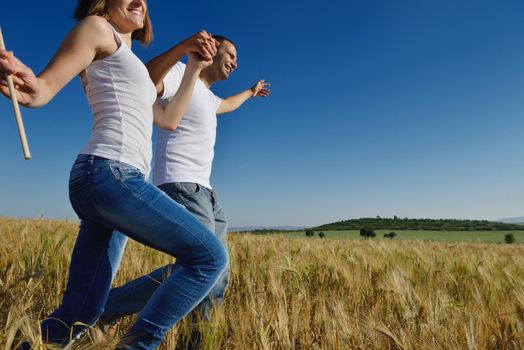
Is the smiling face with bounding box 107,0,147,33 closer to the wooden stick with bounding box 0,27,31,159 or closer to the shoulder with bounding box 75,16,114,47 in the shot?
the shoulder with bounding box 75,16,114,47

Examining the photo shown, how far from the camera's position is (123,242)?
1.64 metres

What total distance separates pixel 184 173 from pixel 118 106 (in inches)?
26.1

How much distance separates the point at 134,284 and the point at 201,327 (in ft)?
1.69

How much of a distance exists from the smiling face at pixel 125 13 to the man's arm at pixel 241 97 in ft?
3.93

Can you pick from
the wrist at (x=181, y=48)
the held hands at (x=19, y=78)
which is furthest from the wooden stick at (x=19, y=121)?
the wrist at (x=181, y=48)

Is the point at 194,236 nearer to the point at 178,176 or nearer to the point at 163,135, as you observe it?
the point at 178,176

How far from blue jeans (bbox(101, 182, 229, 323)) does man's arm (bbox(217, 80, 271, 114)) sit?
3.04ft

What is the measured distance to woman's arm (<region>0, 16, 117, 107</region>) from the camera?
110cm

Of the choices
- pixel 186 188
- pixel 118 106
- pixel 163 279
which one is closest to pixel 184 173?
pixel 186 188

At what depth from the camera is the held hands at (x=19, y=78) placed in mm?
1045

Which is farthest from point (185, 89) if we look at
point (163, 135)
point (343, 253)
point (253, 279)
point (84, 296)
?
point (343, 253)

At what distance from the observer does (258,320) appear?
165cm

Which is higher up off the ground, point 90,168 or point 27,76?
point 27,76

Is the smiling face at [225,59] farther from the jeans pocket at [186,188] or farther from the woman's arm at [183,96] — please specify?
the jeans pocket at [186,188]
